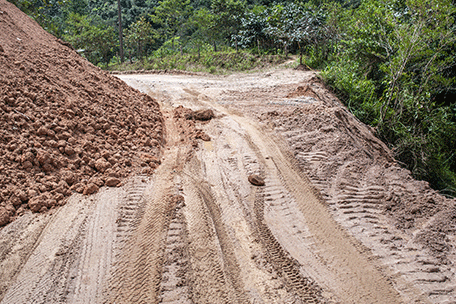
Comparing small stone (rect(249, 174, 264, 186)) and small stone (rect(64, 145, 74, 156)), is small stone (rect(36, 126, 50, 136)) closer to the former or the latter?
small stone (rect(64, 145, 74, 156))

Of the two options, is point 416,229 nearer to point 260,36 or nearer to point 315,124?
point 315,124

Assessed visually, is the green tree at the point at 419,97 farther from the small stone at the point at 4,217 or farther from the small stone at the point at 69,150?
the small stone at the point at 4,217

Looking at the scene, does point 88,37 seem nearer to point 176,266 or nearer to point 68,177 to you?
point 68,177

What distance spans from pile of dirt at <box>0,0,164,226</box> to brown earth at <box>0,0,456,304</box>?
0.02 m

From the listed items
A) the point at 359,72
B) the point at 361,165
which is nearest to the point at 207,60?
the point at 359,72

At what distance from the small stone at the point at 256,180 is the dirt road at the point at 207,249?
0.23 ft

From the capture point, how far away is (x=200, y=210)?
3576 millimetres

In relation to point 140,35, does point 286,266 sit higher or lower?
lower

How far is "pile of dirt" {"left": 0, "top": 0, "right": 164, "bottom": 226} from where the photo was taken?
3.33 meters

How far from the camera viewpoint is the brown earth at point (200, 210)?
2.70 m

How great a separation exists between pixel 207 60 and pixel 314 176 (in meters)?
10.9

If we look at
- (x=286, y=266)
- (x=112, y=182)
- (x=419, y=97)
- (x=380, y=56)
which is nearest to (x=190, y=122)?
(x=112, y=182)

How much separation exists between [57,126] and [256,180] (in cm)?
283

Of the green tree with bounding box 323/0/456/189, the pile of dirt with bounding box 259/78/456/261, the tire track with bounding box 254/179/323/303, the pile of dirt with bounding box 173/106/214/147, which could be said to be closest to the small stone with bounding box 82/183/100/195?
the pile of dirt with bounding box 173/106/214/147
